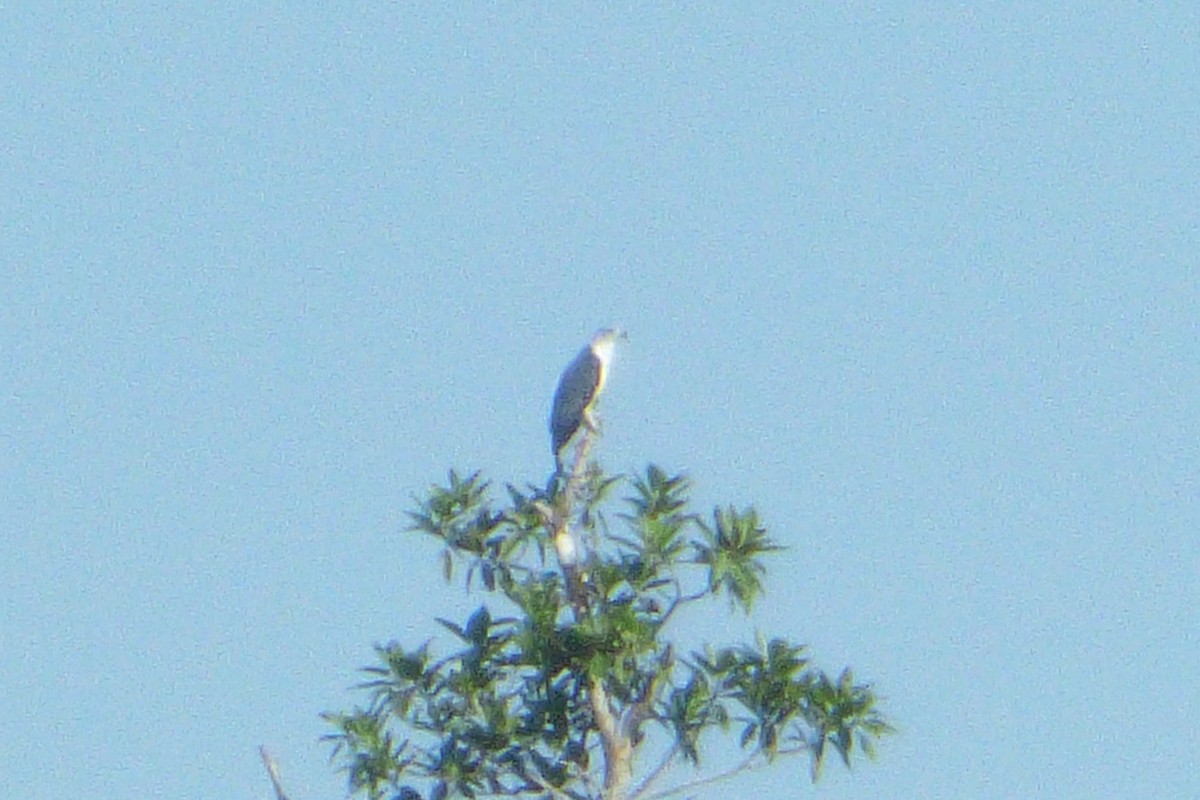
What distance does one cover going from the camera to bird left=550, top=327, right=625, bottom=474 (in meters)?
19.3

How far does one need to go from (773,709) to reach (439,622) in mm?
1871

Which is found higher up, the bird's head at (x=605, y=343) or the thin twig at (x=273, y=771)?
the bird's head at (x=605, y=343)

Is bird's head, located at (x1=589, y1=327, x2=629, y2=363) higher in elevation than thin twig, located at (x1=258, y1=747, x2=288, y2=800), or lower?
higher

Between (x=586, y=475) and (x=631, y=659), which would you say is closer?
(x=631, y=659)

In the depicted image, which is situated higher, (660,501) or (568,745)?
(660,501)

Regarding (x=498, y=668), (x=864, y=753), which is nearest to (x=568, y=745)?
(x=498, y=668)

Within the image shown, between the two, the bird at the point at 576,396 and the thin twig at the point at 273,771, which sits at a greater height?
the bird at the point at 576,396

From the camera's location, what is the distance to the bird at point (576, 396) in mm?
19297

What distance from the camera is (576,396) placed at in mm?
19516

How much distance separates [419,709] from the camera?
1502cm

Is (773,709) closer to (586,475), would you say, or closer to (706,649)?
(706,649)

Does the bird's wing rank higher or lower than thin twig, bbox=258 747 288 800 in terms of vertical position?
higher

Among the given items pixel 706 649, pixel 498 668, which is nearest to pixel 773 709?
pixel 706 649

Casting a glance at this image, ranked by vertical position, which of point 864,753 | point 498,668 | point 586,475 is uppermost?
point 586,475
